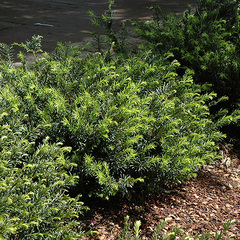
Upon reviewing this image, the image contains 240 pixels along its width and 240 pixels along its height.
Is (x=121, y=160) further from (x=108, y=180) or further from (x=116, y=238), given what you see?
(x=116, y=238)

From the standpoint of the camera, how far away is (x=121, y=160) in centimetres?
247

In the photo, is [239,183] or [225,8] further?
[225,8]

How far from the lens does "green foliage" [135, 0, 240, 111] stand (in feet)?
12.4

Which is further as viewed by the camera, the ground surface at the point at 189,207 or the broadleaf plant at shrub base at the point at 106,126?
the ground surface at the point at 189,207

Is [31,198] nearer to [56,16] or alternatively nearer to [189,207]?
[189,207]

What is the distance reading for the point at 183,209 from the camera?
9.34 feet

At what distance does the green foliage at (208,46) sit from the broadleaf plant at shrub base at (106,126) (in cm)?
106

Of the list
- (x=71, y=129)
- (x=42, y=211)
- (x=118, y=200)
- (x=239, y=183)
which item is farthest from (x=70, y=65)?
(x=239, y=183)

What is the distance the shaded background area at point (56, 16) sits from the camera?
6070 millimetres

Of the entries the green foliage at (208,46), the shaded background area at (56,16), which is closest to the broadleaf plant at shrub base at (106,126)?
the green foliage at (208,46)

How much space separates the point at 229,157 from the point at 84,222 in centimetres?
195

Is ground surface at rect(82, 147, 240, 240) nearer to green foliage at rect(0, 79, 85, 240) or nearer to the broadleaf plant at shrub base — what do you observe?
the broadleaf plant at shrub base

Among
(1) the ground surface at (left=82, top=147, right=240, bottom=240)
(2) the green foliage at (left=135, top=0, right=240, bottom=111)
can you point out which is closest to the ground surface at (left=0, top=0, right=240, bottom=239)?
(1) the ground surface at (left=82, top=147, right=240, bottom=240)

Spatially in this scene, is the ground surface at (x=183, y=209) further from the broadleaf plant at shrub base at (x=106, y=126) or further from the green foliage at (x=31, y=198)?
the green foliage at (x=31, y=198)
